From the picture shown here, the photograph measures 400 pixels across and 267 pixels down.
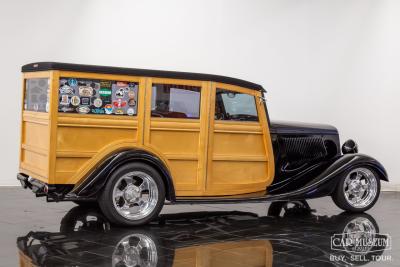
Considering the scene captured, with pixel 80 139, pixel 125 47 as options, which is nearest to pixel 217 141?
pixel 80 139

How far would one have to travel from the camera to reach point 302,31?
31.9 feet

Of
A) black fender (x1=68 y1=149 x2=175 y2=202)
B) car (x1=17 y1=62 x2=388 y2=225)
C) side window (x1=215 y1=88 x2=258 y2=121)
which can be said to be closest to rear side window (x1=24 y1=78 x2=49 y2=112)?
car (x1=17 y1=62 x2=388 y2=225)

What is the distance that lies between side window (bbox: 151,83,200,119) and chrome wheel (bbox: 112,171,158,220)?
2.24 ft

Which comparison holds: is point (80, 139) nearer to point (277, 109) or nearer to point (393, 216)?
point (393, 216)

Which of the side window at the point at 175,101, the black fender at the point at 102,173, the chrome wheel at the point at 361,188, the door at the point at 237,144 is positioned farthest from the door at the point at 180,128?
the chrome wheel at the point at 361,188

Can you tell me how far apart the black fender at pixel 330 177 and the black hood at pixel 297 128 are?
480mm

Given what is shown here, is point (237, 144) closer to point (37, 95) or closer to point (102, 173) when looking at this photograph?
point (102, 173)

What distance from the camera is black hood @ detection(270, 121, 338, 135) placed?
23.2 ft

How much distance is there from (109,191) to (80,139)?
59cm

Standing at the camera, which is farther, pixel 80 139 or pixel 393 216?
pixel 393 216

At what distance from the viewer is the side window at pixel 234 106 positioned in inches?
254

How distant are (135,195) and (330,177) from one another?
2.38m
